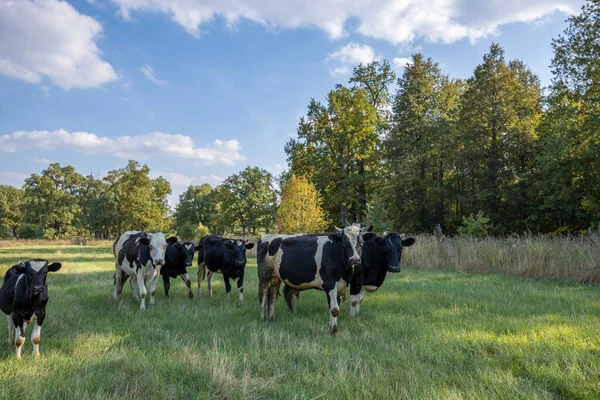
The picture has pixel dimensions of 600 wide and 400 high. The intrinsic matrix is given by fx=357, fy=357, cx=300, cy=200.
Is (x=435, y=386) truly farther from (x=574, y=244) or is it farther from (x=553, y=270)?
(x=574, y=244)

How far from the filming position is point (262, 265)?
793 centimetres

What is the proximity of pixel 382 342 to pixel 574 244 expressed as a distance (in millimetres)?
11442

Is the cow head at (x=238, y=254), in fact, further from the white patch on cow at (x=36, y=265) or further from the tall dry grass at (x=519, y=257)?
the tall dry grass at (x=519, y=257)

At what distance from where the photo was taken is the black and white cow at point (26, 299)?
5.25m

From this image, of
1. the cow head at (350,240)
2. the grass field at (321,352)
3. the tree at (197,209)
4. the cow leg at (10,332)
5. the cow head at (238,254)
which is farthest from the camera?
the tree at (197,209)

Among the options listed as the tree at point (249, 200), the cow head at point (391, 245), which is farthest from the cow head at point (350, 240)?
the tree at point (249, 200)

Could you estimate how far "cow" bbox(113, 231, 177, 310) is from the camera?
932cm

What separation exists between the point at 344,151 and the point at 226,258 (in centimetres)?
2871

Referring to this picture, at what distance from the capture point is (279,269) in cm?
762

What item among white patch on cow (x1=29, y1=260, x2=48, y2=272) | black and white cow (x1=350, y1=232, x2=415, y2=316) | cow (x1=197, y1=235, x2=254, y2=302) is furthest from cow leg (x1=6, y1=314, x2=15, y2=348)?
black and white cow (x1=350, y1=232, x2=415, y2=316)

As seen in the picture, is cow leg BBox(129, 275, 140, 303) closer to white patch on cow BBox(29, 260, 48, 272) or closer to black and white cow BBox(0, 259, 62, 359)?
black and white cow BBox(0, 259, 62, 359)

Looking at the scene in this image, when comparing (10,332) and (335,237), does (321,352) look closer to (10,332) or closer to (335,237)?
(335,237)

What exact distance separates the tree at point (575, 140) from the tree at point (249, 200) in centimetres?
4084

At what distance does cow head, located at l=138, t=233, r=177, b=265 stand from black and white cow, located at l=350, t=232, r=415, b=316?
499 centimetres
